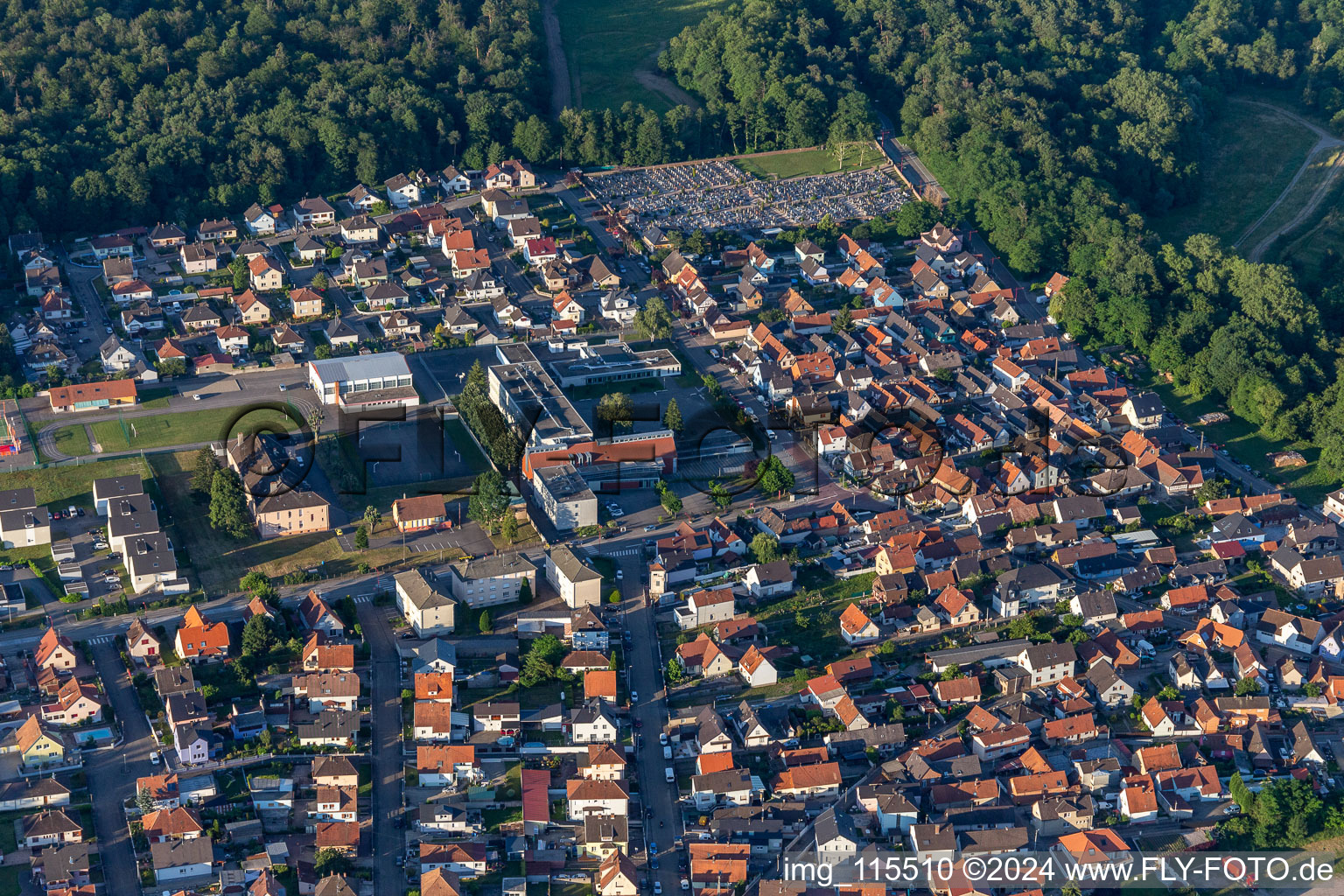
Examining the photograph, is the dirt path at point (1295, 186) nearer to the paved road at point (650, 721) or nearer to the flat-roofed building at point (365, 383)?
the paved road at point (650, 721)

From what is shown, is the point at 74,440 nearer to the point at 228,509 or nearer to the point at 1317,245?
the point at 228,509

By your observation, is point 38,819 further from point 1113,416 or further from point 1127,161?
point 1127,161

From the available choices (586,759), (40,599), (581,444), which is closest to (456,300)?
(581,444)

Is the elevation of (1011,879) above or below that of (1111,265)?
below

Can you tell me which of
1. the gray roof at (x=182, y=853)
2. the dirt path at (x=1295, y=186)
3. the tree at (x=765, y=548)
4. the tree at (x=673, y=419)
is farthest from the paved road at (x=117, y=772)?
the dirt path at (x=1295, y=186)

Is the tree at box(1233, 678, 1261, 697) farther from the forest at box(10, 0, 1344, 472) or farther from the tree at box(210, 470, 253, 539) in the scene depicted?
the tree at box(210, 470, 253, 539)

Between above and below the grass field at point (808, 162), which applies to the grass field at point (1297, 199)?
below
